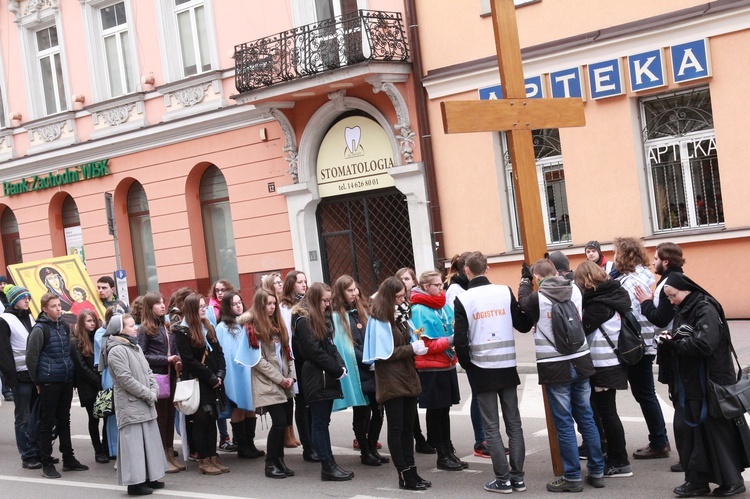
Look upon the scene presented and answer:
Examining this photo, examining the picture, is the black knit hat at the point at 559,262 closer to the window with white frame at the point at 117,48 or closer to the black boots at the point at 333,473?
the black boots at the point at 333,473

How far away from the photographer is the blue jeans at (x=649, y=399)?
27.8ft

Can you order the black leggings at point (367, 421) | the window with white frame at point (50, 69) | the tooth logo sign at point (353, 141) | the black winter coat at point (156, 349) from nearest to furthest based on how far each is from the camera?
the black leggings at point (367, 421)
the black winter coat at point (156, 349)
the tooth logo sign at point (353, 141)
the window with white frame at point (50, 69)

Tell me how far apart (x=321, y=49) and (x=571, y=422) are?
1279 centimetres

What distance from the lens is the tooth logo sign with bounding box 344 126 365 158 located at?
20.4 meters

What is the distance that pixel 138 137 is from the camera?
23.8 m

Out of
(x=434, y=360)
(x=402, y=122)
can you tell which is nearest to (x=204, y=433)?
(x=434, y=360)

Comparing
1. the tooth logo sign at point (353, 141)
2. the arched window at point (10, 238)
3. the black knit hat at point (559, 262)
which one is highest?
the tooth logo sign at point (353, 141)

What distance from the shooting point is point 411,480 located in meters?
8.36

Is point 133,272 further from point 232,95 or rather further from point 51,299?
point 51,299

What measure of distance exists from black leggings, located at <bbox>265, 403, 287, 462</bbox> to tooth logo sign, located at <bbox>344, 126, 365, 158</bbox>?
11.4 meters

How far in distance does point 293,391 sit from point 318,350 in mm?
884

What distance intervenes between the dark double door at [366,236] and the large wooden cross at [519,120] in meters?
11.4

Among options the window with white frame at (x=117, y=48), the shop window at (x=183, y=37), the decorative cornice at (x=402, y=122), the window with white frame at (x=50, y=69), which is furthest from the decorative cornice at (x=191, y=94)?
the decorative cornice at (x=402, y=122)

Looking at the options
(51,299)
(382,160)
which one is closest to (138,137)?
(382,160)
